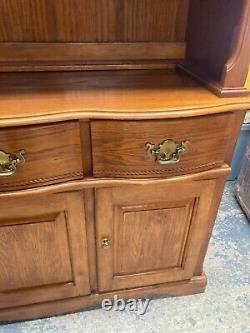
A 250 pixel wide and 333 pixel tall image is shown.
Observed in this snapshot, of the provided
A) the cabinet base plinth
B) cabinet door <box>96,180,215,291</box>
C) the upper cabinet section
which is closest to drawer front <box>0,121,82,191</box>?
cabinet door <box>96,180,215,291</box>

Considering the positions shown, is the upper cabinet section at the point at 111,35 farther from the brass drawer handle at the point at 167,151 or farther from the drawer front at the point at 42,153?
the drawer front at the point at 42,153

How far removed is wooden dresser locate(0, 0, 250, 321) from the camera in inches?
27.2

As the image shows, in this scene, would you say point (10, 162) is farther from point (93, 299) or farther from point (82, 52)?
point (93, 299)

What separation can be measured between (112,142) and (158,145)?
0.11 m

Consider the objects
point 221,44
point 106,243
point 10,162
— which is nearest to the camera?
point 10,162

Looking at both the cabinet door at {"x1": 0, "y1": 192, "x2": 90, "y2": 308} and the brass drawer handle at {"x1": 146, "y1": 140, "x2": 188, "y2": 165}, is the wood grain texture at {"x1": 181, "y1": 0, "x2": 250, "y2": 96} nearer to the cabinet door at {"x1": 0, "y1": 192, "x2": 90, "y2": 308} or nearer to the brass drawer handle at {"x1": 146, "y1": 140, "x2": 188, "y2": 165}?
the brass drawer handle at {"x1": 146, "y1": 140, "x2": 188, "y2": 165}

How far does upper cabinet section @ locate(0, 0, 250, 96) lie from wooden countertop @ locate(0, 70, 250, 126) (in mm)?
56

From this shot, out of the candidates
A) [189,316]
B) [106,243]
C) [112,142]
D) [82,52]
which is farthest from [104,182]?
[189,316]

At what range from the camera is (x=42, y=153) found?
68 centimetres

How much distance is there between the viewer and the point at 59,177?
730 millimetres

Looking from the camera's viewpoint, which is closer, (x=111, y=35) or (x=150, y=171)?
(x=150, y=171)

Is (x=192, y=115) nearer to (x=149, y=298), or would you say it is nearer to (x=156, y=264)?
(x=156, y=264)

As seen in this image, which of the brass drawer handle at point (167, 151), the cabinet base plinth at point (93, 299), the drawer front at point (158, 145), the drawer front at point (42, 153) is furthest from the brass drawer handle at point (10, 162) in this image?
the cabinet base plinth at point (93, 299)

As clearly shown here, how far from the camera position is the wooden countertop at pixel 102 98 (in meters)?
0.66
